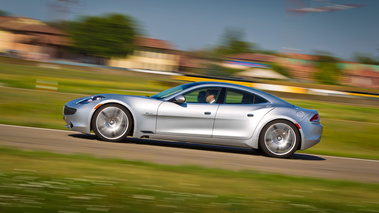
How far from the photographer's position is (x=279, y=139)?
856cm

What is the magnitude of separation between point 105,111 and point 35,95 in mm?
7864

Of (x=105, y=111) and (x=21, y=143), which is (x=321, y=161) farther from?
(x=21, y=143)

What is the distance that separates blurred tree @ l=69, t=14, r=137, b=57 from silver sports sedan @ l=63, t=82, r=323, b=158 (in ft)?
310

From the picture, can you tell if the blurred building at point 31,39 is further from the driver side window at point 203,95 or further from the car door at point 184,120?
the car door at point 184,120

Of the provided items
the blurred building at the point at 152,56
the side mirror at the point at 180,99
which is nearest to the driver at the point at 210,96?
the side mirror at the point at 180,99

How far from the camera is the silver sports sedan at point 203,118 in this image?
8156 millimetres

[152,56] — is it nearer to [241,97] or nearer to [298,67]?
[298,67]

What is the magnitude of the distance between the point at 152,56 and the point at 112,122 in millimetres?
104349

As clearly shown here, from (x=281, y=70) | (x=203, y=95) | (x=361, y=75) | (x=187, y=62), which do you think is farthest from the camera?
(x=187, y=62)

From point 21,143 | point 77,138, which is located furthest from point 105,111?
point 21,143

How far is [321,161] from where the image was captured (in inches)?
349

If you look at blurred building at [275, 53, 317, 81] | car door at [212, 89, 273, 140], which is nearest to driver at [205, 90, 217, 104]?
car door at [212, 89, 273, 140]

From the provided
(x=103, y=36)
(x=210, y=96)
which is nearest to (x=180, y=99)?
(x=210, y=96)

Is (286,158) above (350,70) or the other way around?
the other way around
